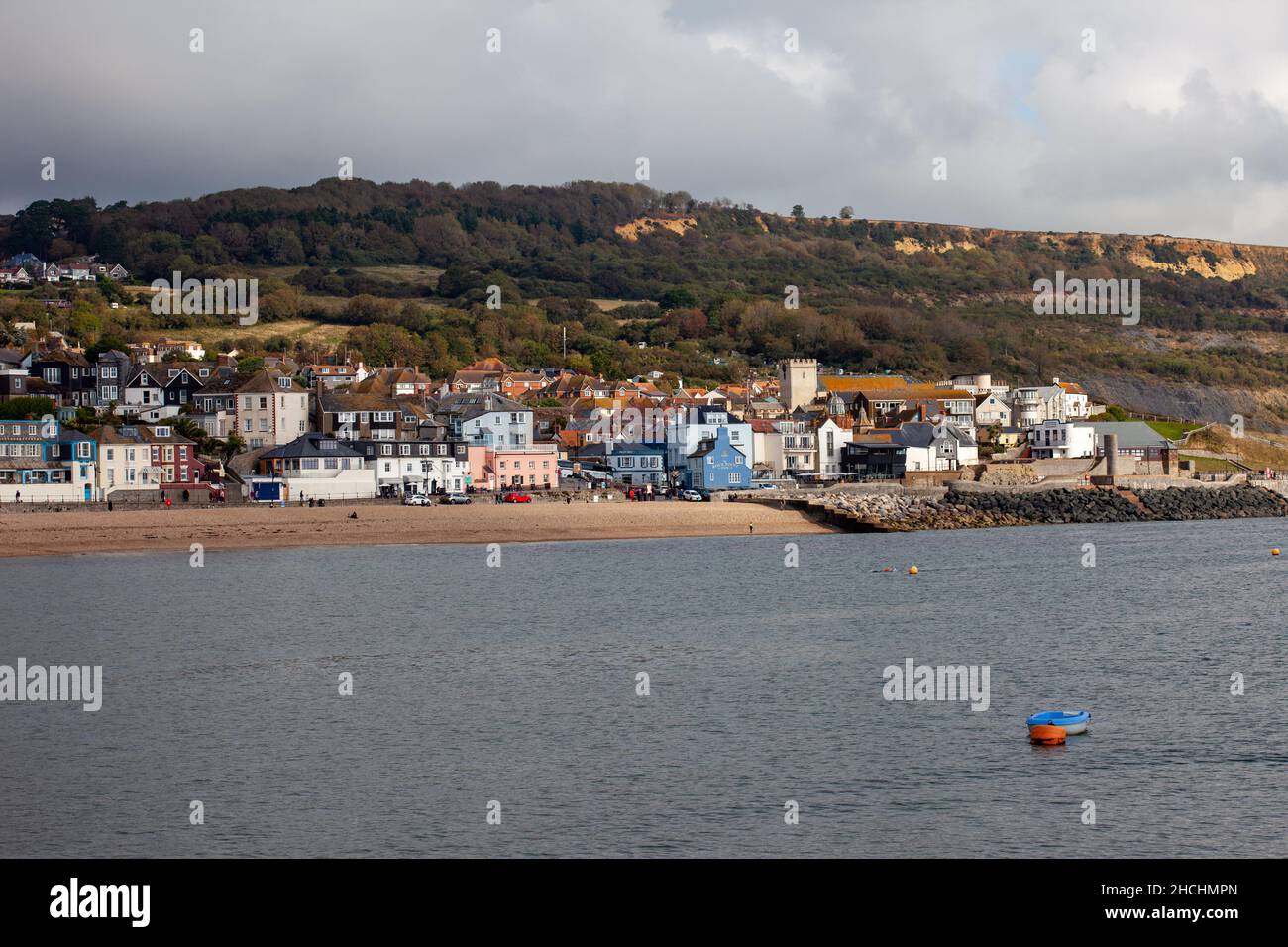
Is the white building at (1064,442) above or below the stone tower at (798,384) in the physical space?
below

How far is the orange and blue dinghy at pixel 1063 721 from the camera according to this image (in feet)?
66.1

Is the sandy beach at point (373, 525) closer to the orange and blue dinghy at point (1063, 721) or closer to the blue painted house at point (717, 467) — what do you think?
the blue painted house at point (717, 467)

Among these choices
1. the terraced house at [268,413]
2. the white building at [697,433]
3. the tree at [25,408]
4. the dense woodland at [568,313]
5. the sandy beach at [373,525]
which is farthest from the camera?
the dense woodland at [568,313]

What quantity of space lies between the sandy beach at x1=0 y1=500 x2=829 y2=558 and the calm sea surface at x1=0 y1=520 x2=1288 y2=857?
31.4ft

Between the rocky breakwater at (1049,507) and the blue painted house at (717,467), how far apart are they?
694 cm

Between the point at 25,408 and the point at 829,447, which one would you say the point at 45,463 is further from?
the point at 829,447

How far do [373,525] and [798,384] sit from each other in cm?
5182

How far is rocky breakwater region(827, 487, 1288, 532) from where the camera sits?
67.4 meters

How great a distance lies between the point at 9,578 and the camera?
4378 cm

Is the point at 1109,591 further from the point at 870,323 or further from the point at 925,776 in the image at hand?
the point at 870,323

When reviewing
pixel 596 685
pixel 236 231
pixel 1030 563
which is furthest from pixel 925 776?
pixel 236 231

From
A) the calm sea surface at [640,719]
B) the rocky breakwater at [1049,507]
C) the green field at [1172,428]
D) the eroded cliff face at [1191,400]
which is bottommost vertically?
the calm sea surface at [640,719]
